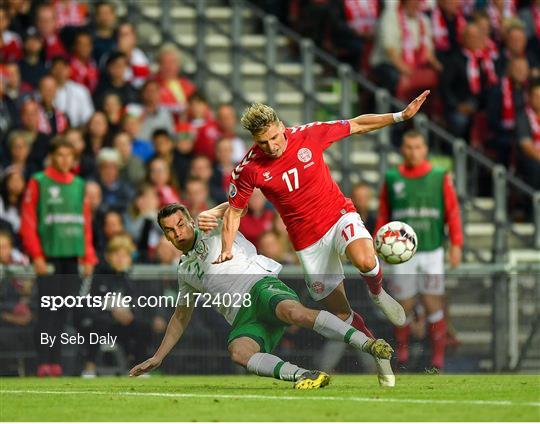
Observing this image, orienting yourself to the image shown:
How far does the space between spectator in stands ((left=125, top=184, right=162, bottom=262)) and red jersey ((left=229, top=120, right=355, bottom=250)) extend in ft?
16.0

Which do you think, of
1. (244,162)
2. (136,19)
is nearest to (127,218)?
(136,19)

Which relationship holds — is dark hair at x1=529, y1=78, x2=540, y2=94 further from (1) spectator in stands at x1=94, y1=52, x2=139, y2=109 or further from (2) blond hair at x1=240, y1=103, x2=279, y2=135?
(2) blond hair at x1=240, y1=103, x2=279, y2=135

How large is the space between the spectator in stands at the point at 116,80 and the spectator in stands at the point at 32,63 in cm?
68

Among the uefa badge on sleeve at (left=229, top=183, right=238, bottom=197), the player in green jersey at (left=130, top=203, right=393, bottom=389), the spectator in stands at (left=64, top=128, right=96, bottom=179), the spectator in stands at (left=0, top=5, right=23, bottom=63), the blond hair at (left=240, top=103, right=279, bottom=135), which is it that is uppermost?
the blond hair at (left=240, top=103, right=279, bottom=135)

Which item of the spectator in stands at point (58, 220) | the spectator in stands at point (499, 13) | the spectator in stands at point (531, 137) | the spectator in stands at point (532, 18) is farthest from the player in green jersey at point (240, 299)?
the spectator in stands at point (532, 18)

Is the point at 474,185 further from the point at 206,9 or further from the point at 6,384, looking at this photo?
the point at 6,384

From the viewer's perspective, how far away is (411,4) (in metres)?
21.2

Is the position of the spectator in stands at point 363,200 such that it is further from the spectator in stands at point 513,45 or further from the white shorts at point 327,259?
the white shorts at point 327,259

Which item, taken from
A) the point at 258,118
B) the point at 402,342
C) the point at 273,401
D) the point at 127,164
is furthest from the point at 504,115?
the point at 273,401

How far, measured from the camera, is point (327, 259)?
44.7 ft

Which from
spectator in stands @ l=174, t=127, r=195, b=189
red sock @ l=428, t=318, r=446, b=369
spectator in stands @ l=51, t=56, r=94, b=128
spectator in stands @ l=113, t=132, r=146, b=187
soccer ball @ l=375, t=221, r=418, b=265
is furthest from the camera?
spectator in stands @ l=51, t=56, r=94, b=128

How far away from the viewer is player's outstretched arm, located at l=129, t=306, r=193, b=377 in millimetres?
13789

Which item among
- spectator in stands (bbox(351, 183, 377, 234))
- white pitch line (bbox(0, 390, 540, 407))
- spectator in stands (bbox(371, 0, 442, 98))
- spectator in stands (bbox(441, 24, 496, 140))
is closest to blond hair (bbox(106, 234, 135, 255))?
spectator in stands (bbox(351, 183, 377, 234))

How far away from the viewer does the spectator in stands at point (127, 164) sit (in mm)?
19047
